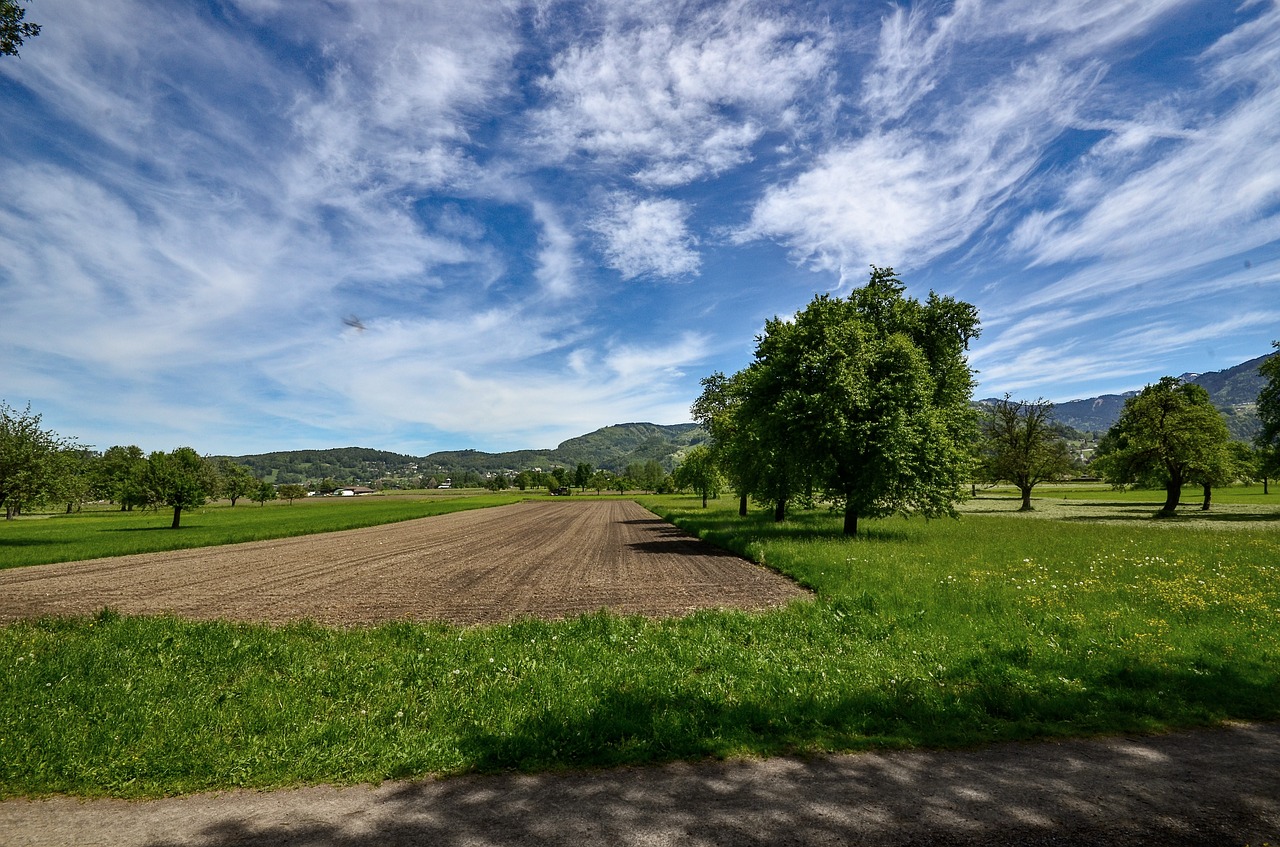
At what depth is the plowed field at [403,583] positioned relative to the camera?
17328 mm

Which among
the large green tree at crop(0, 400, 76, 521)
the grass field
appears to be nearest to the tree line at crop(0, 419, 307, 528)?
the large green tree at crop(0, 400, 76, 521)

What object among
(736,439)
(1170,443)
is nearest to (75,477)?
(736,439)

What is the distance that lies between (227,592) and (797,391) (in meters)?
29.2

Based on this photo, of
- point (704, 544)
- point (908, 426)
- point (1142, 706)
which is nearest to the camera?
point (1142, 706)

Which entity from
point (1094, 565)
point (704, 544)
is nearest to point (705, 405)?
point (704, 544)

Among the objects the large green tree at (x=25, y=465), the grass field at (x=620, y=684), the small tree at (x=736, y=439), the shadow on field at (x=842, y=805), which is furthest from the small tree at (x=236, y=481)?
the shadow on field at (x=842, y=805)

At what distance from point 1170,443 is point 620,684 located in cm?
6400

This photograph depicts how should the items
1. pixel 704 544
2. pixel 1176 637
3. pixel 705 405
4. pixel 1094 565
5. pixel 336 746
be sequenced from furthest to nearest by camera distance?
pixel 705 405, pixel 704 544, pixel 1094 565, pixel 1176 637, pixel 336 746

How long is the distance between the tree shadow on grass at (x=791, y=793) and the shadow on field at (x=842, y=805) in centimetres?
2

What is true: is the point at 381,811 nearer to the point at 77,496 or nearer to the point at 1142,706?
the point at 1142,706

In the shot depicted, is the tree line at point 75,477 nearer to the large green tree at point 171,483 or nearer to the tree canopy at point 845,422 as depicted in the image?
the large green tree at point 171,483

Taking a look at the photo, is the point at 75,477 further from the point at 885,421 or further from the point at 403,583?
the point at 885,421

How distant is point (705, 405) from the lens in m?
66.0

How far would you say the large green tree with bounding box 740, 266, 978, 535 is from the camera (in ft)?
96.2
